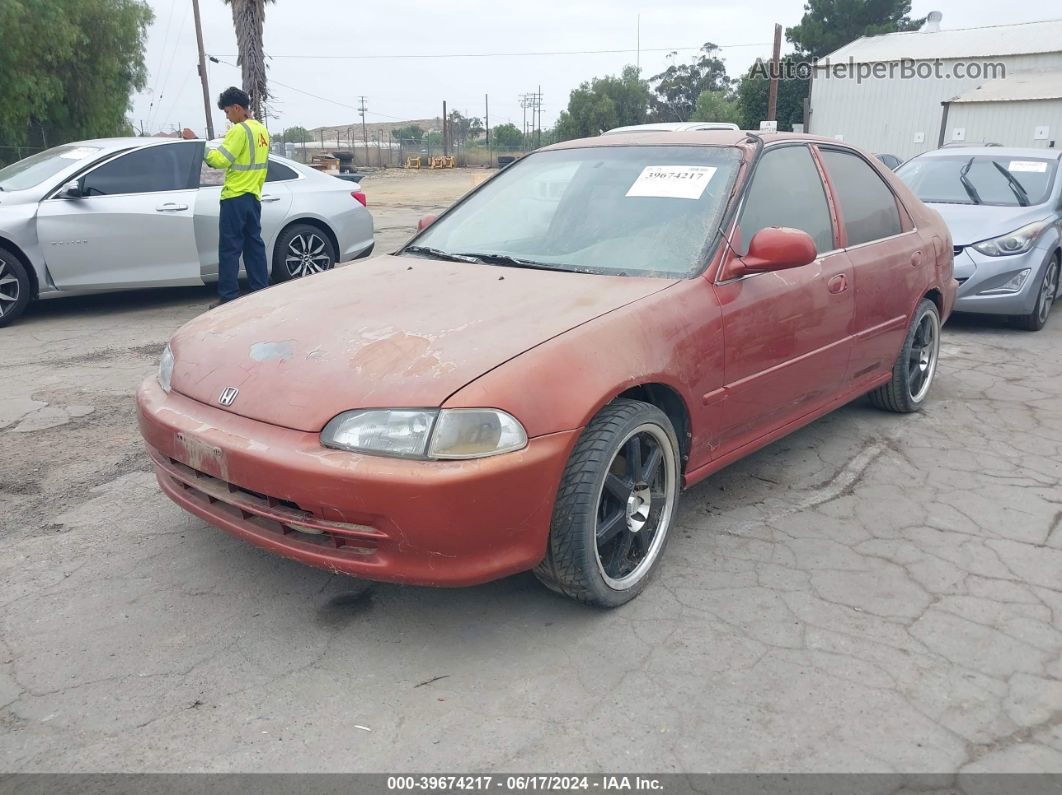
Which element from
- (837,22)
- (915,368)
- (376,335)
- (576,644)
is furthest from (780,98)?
(576,644)

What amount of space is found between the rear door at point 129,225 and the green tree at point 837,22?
4881 centimetres

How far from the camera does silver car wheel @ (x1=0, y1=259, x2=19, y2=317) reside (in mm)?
6656

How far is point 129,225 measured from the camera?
6980 millimetres

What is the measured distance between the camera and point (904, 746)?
86.3 inches

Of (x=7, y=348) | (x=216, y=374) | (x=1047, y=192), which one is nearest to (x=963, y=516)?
(x=216, y=374)

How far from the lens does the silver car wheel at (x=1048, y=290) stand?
7039mm

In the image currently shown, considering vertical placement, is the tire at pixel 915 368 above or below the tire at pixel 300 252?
below

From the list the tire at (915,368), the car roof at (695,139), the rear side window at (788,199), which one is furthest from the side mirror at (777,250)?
the tire at (915,368)

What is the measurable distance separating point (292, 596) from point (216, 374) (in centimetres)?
78

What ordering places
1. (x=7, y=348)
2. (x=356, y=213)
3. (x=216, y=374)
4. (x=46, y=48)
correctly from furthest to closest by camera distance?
(x=46, y=48)
(x=356, y=213)
(x=7, y=348)
(x=216, y=374)

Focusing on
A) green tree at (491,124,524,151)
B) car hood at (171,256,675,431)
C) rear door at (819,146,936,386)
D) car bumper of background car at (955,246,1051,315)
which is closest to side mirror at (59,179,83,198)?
car hood at (171,256,675,431)

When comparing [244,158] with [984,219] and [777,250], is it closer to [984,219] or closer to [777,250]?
[777,250]

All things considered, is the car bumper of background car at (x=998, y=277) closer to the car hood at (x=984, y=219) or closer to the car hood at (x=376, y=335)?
the car hood at (x=984, y=219)

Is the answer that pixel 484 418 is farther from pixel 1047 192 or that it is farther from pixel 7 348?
pixel 1047 192
